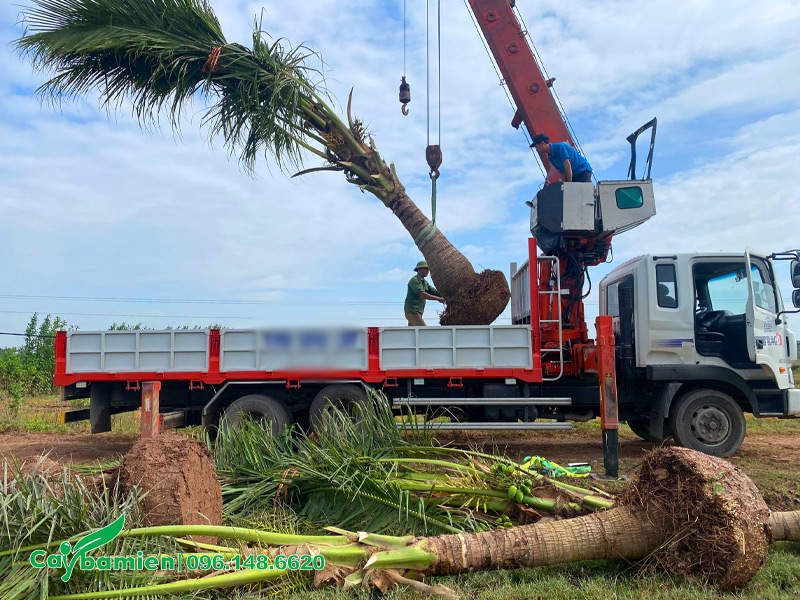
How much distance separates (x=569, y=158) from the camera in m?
7.76

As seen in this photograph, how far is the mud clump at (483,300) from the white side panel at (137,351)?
3371 millimetres

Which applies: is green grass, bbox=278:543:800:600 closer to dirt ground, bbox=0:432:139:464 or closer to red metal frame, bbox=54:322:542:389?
red metal frame, bbox=54:322:542:389

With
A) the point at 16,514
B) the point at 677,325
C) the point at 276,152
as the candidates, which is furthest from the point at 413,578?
the point at 276,152

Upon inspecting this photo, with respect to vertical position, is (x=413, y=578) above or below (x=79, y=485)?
below

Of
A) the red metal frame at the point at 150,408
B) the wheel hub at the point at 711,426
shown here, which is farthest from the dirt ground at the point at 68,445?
the wheel hub at the point at 711,426

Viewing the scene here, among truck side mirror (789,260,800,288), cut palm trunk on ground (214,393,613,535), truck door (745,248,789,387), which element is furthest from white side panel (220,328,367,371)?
truck side mirror (789,260,800,288)

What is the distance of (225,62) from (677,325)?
22.1ft

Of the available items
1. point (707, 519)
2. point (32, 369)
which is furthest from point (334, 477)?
point (32, 369)

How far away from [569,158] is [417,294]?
9.43 ft

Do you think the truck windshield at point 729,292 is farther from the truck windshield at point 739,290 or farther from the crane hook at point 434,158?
the crane hook at point 434,158

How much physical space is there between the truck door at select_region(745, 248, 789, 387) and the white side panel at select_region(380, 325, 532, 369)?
2.55 metres

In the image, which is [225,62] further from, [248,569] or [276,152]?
[248,569]

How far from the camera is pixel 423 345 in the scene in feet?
23.6

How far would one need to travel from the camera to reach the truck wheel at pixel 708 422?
22.8ft
